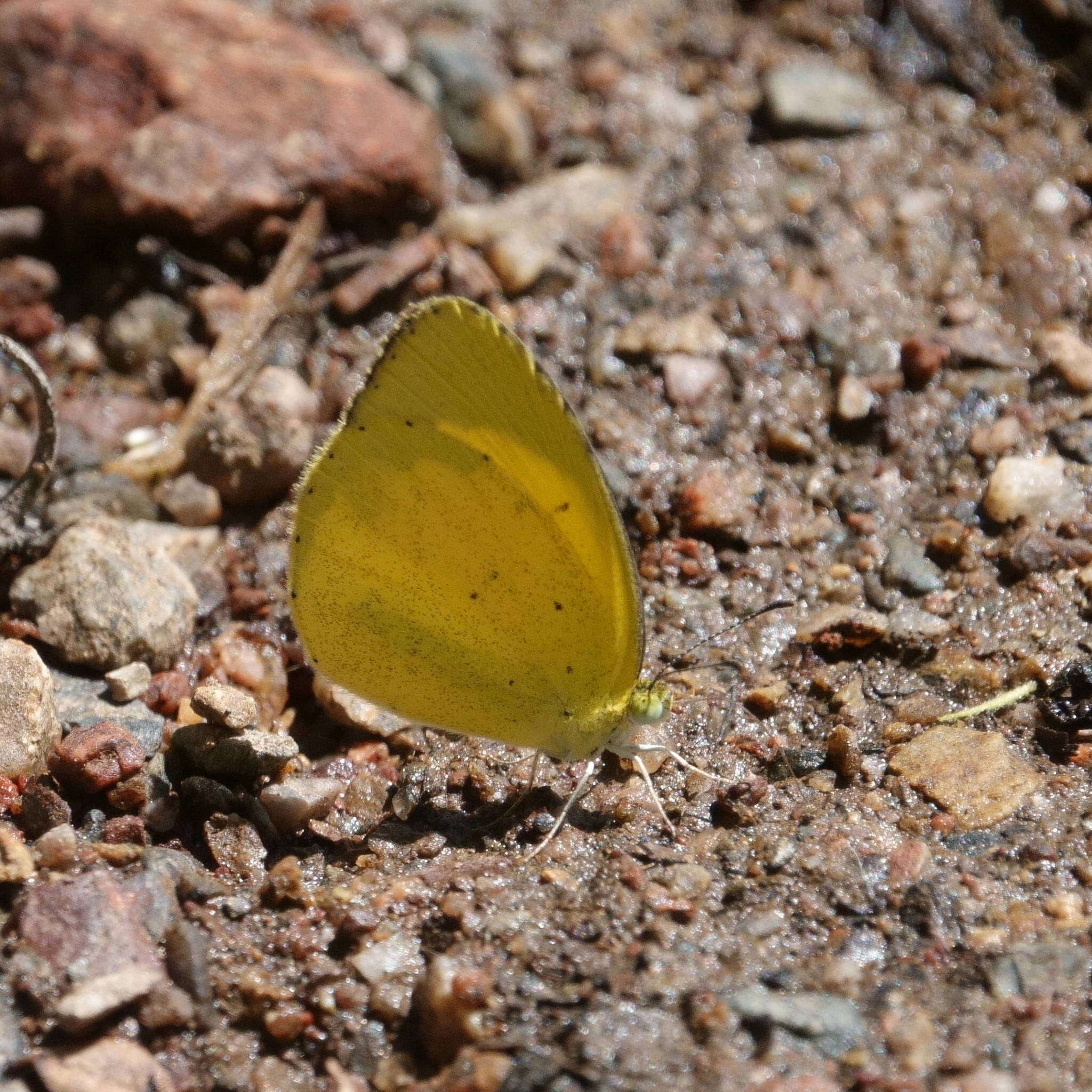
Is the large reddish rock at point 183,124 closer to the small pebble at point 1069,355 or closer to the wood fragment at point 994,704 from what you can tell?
the small pebble at point 1069,355

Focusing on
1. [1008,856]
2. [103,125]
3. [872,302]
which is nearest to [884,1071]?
[1008,856]

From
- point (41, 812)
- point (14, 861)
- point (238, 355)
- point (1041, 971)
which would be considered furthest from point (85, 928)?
point (238, 355)

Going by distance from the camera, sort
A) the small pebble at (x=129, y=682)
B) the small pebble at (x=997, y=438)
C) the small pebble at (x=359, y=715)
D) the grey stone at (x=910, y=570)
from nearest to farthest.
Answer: the small pebble at (x=129, y=682) < the small pebble at (x=359, y=715) < the grey stone at (x=910, y=570) < the small pebble at (x=997, y=438)

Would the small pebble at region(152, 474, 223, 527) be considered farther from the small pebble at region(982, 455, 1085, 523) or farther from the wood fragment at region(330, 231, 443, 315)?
the small pebble at region(982, 455, 1085, 523)

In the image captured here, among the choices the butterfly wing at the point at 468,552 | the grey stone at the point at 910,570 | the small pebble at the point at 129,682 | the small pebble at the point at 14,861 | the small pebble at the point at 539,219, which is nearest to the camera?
the small pebble at the point at 14,861

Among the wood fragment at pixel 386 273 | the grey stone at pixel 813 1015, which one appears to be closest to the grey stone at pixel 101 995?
the grey stone at pixel 813 1015

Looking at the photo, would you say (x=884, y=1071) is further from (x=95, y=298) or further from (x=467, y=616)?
(x=95, y=298)
